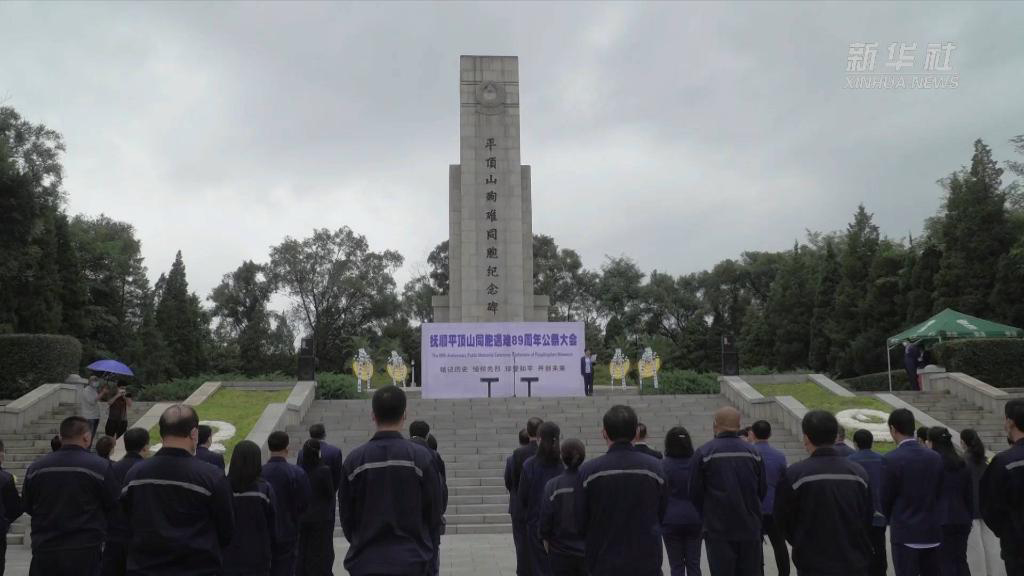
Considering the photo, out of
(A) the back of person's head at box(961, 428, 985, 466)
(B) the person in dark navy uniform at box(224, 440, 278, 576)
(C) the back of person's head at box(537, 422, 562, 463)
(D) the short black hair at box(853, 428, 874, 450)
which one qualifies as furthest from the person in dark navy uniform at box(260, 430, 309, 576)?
(A) the back of person's head at box(961, 428, 985, 466)

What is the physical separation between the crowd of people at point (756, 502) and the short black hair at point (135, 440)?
2.52 meters

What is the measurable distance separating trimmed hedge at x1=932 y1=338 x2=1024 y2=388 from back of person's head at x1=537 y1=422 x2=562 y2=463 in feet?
49.5

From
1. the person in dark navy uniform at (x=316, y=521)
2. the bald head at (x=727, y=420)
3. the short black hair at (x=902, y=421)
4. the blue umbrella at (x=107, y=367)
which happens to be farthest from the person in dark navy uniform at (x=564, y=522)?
the blue umbrella at (x=107, y=367)

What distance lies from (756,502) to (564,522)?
1141mm

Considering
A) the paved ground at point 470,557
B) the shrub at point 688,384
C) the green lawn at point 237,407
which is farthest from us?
the shrub at point 688,384

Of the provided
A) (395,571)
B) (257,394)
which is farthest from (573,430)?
(395,571)

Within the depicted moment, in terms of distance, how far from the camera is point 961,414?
1468cm

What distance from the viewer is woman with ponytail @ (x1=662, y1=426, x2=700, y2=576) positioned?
17.5 ft

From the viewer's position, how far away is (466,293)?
76.2 feet

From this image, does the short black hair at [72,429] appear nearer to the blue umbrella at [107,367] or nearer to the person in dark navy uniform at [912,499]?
the person in dark navy uniform at [912,499]

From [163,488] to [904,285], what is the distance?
31105 millimetres

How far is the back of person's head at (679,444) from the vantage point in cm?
541

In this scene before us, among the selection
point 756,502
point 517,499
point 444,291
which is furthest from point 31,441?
point 444,291

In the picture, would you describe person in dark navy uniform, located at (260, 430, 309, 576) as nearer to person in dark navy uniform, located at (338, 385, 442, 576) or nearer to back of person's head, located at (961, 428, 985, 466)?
person in dark navy uniform, located at (338, 385, 442, 576)
